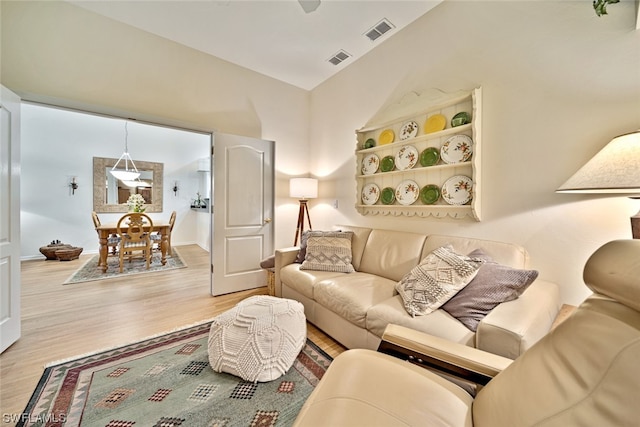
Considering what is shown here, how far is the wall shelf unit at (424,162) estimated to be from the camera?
195cm

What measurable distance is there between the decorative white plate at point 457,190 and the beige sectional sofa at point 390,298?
33cm

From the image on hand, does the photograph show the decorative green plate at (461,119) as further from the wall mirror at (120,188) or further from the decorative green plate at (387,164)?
the wall mirror at (120,188)

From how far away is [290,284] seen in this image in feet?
7.91

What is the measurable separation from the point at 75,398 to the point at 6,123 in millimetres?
2075

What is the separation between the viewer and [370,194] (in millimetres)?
2789

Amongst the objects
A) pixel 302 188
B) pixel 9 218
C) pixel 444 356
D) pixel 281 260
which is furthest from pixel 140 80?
pixel 444 356

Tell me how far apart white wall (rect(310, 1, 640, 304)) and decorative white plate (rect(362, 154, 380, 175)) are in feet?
2.50

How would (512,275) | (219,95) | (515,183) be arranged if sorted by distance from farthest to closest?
(219,95)
(515,183)
(512,275)

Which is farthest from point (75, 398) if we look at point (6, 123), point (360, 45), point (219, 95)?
point (360, 45)

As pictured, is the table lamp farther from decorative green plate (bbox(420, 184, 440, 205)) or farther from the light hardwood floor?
the light hardwood floor

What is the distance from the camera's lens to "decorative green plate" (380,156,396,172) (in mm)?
2553

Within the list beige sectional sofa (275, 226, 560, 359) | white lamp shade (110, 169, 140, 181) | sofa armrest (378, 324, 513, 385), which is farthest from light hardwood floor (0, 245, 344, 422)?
white lamp shade (110, 169, 140, 181)

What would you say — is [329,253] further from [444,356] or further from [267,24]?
[267,24]

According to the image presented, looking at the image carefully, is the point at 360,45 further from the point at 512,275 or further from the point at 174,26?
the point at 512,275
